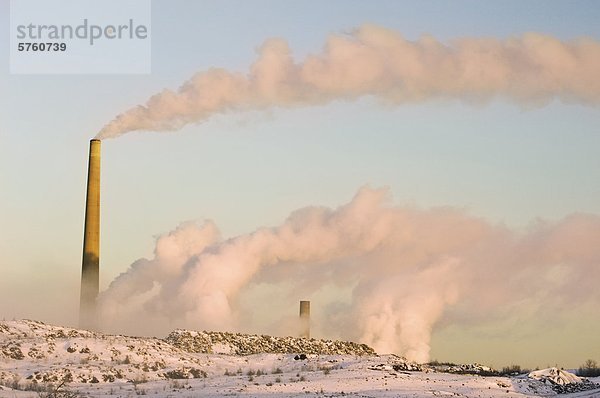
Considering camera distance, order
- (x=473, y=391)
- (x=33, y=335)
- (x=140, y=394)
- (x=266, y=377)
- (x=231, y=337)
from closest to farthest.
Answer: (x=140, y=394), (x=473, y=391), (x=266, y=377), (x=33, y=335), (x=231, y=337)

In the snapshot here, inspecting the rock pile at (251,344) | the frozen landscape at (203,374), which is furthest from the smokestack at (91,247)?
the frozen landscape at (203,374)

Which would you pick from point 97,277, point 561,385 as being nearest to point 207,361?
point 561,385

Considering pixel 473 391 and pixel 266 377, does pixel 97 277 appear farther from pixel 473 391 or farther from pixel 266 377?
pixel 473 391

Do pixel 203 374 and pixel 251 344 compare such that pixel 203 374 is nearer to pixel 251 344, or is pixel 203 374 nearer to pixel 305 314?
pixel 251 344

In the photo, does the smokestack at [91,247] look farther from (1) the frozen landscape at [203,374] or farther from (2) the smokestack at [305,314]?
(2) the smokestack at [305,314]

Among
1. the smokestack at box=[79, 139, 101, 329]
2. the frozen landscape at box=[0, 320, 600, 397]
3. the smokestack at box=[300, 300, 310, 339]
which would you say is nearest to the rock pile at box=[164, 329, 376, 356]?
the frozen landscape at box=[0, 320, 600, 397]
